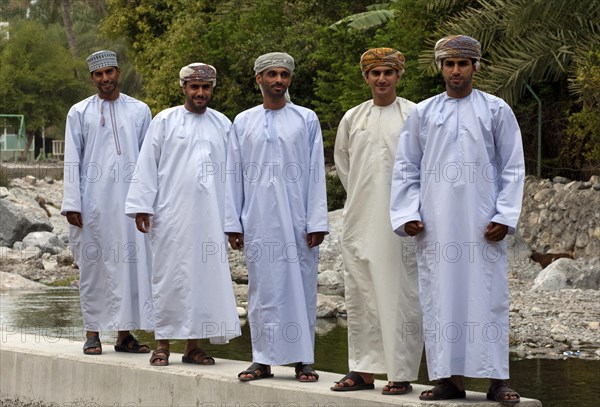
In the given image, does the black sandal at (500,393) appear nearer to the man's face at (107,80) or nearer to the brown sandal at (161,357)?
the brown sandal at (161,357)

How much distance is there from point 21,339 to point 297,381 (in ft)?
8.88

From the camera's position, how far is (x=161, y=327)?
7.63m

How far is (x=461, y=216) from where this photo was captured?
634cm

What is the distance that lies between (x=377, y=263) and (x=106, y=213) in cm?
225

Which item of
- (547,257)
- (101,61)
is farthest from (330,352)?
(547,257)

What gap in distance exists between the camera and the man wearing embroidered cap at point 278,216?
23.1 feet

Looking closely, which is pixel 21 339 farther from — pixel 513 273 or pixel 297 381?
pixel 513 273

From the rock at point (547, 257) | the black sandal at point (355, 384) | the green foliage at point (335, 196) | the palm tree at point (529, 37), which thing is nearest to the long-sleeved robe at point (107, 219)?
the black sandal at point (355, 384)

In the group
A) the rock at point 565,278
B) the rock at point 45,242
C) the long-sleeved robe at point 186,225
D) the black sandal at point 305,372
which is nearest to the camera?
the black sandal at point 305,372

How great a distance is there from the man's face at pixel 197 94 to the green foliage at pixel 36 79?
4184cm

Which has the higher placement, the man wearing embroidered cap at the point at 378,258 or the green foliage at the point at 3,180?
the green foliage at the point at 3,180

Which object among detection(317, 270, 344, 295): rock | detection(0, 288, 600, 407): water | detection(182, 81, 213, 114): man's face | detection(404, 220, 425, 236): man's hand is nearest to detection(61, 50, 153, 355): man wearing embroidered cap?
detection(182, 81, 213, 114): man's face

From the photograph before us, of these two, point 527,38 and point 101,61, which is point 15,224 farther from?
point 101,61

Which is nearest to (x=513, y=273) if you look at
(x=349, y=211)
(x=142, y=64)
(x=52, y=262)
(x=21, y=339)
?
(x=52, y=262)
